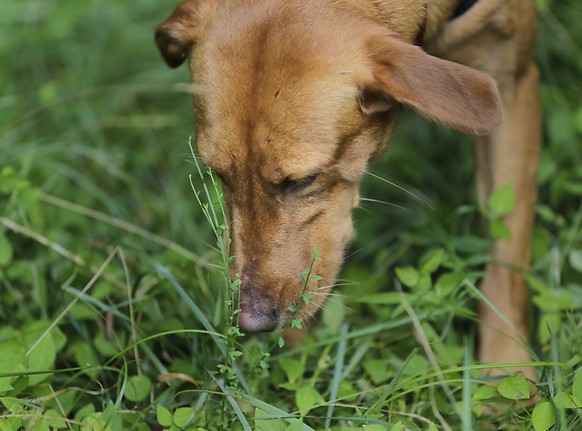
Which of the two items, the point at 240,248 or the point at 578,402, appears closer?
the point at 578,402

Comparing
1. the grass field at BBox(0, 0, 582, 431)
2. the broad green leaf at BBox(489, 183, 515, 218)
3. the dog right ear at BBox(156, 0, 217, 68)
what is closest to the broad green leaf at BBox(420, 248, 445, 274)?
the grass field at BBox(0, 0, 582, 431)

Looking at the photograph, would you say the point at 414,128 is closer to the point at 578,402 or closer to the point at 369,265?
the point at 369,265

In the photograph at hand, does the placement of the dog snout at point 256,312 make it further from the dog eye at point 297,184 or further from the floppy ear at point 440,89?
the floppy ear at point 440,89

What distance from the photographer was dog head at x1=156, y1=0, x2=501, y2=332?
2.60 metres

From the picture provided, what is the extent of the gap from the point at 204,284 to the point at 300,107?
95 cm

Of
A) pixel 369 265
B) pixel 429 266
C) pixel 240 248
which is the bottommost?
pixel 369 265

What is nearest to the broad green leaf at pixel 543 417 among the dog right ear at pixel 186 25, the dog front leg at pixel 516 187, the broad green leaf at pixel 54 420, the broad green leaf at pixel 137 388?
the dog front leg at pixel 516 187

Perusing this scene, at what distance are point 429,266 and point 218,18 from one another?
1.12 meters

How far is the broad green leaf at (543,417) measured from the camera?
2.46 metres

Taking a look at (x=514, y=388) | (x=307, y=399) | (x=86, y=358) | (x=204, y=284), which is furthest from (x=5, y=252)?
(x=514, y=388)

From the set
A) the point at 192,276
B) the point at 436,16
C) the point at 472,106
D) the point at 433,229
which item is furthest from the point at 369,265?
the point at 472,106

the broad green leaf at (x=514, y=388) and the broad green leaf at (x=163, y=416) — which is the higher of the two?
the broad green leaf at (x=514, y=388)

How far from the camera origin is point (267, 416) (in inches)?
101

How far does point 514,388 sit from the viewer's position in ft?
8.25
